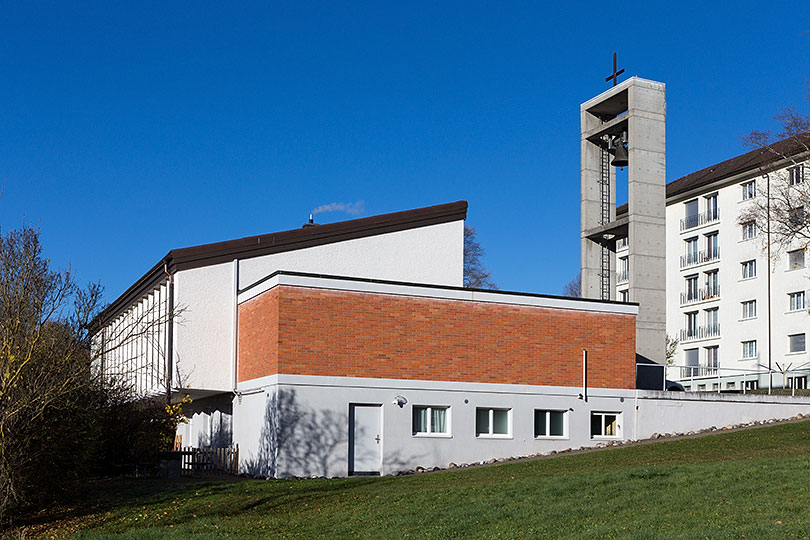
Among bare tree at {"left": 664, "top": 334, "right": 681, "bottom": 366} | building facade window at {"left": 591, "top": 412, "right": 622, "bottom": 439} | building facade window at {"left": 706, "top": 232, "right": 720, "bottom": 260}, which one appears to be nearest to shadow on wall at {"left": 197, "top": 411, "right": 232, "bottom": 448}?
building facade window at {"left": 591, "top": 412, "right": 622, "bottom": 439}

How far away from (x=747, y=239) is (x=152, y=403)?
4303cm

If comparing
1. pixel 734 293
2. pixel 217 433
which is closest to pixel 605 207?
pixel 217 433

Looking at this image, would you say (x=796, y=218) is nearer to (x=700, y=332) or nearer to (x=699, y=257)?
(x=700, y=332)

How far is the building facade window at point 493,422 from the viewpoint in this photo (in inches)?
1088

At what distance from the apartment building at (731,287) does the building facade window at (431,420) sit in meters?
29.0

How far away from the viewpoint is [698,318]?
6372cm

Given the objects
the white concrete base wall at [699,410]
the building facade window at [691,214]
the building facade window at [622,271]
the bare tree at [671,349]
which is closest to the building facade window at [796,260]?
the building facade window at [691,214]

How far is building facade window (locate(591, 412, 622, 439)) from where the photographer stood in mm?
29109

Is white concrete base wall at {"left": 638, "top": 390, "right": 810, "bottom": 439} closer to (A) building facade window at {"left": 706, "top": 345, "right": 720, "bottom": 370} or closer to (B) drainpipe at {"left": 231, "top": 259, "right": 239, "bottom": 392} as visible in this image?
(B) drainpipe at {"left": 231, "top": 259, "right": 239, "bottom": 392}

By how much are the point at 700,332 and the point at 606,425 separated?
1440 inches

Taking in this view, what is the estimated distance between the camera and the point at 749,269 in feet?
196

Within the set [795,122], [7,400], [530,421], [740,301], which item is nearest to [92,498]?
[7,400]

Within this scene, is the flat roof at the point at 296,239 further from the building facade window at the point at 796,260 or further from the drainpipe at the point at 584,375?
the building facade window at the point at 796,260

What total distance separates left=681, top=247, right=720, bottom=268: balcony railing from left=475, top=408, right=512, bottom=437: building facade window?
128 ft
